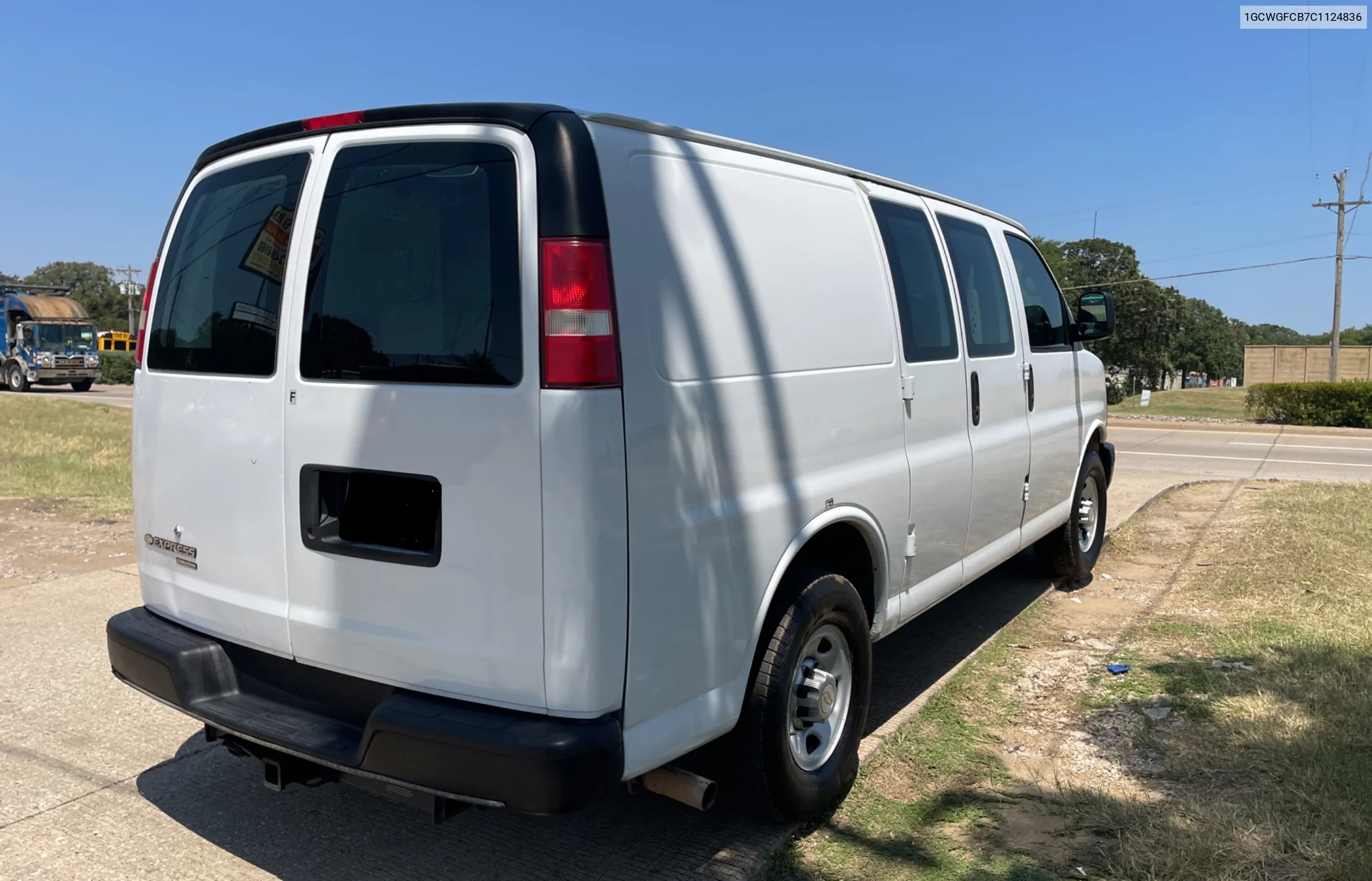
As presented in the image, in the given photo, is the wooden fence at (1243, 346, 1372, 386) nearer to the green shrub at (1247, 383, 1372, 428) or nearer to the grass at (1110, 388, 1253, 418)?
the grass at (1110, 388, 1253, 418)

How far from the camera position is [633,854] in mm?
3344

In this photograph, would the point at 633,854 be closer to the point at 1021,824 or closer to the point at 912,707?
the point at 1021,824

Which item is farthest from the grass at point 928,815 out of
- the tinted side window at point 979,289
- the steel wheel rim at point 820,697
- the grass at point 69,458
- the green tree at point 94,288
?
the green tree at point 94,288

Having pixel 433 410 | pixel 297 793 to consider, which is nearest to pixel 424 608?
pixel 433 410

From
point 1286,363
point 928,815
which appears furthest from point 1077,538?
point 1286,363

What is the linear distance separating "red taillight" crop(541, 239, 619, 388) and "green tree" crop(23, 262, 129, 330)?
4102 inches

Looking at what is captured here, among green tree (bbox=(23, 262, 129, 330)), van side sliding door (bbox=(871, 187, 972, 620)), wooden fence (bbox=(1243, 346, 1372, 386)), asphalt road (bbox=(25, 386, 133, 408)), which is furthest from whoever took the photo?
green tree (bbox=(23, 262, 129, 330))

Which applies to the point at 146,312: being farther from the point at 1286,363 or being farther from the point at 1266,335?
the point at 1266,335

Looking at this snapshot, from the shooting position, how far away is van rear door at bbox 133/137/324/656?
9.86 feet

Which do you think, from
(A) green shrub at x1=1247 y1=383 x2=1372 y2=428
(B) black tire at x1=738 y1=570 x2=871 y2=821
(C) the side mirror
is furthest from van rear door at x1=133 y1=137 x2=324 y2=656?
(A) green shrub at x1=1247 y1=383 x2=1372 y2=428

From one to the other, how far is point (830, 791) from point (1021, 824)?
673 mm

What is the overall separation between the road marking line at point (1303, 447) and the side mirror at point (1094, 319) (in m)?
14.0

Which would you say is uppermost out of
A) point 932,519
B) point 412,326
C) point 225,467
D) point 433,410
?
point 412,326

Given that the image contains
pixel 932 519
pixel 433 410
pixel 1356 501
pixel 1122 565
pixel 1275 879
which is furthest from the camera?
pixel 1356 501
